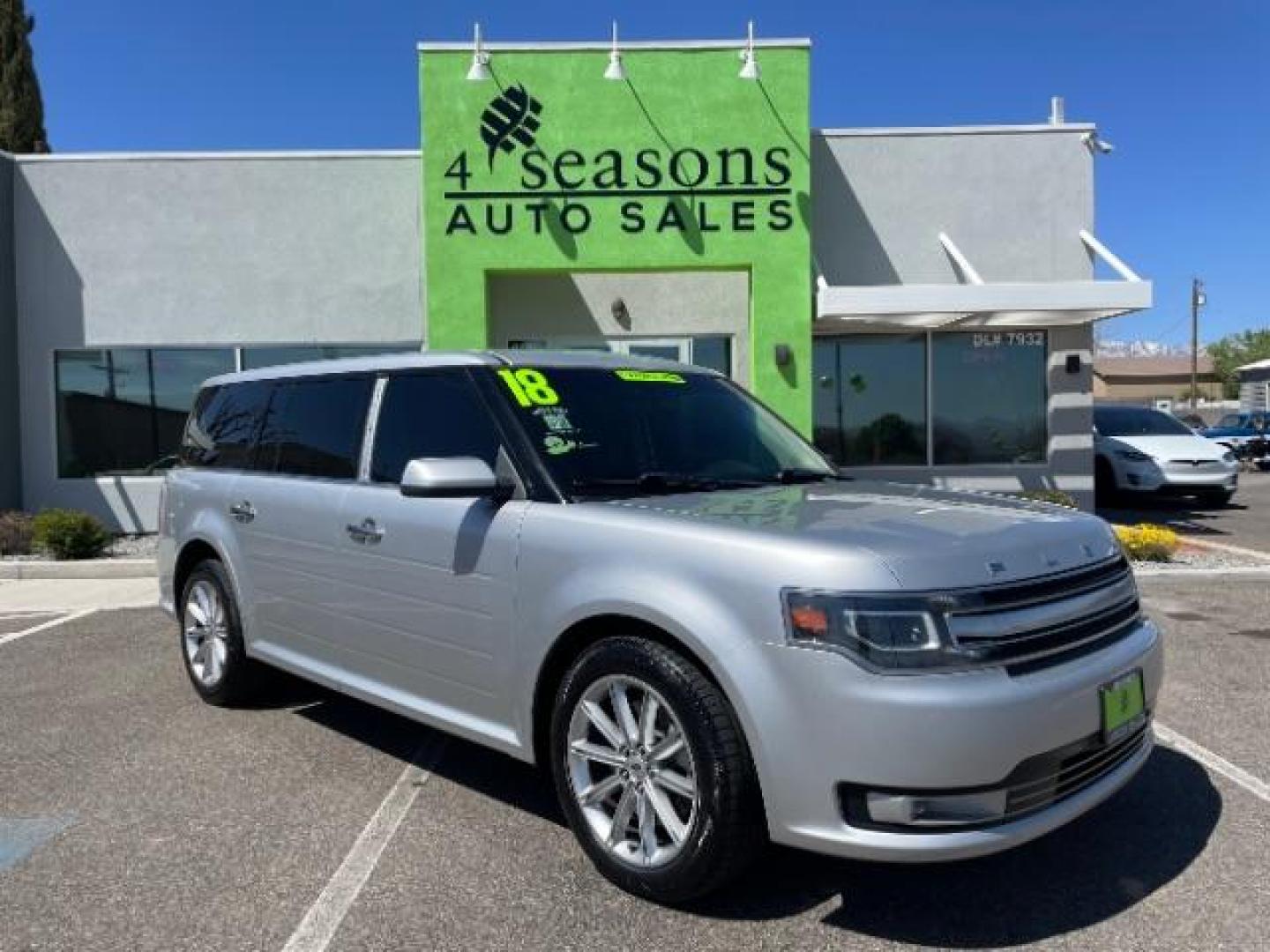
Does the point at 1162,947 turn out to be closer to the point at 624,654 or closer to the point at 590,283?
the point at 624,654

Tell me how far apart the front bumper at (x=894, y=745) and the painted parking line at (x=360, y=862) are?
4.77 feet

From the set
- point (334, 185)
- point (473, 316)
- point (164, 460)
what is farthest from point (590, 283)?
point (164, 460)

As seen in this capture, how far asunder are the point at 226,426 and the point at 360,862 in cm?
302

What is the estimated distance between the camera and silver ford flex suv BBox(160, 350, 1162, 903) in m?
2.93

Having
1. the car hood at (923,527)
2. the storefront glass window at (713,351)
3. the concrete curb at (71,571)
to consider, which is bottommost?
the concrete curb at (71,571)

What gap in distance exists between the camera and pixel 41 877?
3637mm

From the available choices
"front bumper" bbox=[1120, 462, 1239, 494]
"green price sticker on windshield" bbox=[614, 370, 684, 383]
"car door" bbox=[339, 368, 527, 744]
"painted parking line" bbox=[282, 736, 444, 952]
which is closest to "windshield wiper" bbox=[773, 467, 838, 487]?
"green price sticker on windshield" bbox=[614, 370, 684, 383]

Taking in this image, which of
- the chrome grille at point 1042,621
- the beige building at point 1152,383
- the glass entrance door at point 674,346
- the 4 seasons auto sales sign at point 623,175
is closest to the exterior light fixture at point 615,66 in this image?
the 4 seasons auto sales sign at point 623,175

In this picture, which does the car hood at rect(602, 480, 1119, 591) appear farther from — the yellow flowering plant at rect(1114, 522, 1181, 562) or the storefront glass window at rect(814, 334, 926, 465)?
the storefront glass window at rect(814, 334, 926, 465)

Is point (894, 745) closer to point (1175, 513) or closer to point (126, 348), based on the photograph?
point (126, 348)

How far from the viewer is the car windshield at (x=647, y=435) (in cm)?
398

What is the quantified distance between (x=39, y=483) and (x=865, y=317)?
35.2 feet

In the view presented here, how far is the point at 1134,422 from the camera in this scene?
17703 millimetres

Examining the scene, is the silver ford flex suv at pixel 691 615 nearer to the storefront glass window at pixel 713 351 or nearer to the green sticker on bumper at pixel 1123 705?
the green sticker on bumper at pixel 1123 705
